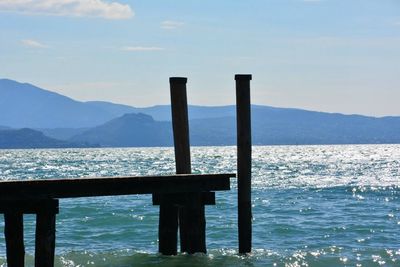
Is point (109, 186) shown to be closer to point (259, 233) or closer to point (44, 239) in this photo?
point (44, 239)

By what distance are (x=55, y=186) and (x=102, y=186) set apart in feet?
2.65

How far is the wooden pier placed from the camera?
41.0ft

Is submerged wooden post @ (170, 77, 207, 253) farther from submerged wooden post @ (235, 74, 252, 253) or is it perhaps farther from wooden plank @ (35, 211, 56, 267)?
wooden plank @ (35, 211, 56, 267)

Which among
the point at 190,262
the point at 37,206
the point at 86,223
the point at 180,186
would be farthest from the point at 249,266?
the point at 86,223

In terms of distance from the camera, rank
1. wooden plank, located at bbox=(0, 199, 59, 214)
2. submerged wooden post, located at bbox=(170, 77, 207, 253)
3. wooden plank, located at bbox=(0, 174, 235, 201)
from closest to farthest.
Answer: wooden plank, located at bbox=(0, 174, 235, 201) → wooden plank, located at bbox=(0, 199, 59, 214) → submerged wooden post, located at bbox=(170, 77, 207, 253)

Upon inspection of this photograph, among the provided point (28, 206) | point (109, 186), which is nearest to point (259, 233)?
point (109, 186)

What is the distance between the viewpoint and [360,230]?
23.0m

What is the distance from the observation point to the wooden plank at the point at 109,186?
12.3 meters

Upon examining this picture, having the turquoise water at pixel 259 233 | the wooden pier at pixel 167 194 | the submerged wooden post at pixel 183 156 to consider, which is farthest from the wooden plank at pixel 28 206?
the turquoise water at pixel 259 233

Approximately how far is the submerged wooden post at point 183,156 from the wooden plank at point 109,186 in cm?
98

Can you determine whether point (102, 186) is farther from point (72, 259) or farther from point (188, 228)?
point (72, 259)

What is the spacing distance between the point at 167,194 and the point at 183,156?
46.7 inches

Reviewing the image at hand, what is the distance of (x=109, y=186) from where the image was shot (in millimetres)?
13109

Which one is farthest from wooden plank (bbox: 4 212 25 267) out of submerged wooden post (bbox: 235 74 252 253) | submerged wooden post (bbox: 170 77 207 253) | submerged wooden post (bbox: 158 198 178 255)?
submerged wooden post (bbox: 235 74 252 253)
